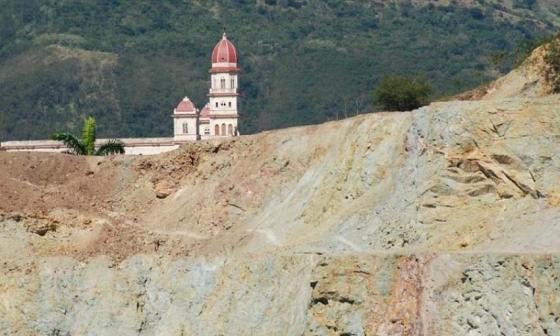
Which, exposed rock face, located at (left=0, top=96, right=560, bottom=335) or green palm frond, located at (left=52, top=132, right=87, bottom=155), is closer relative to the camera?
exposed rock face, located at (left=0, top=96, right=560, bottom=335)

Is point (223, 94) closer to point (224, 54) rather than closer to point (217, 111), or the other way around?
point (217, 111)

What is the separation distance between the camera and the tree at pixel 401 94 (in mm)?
86312

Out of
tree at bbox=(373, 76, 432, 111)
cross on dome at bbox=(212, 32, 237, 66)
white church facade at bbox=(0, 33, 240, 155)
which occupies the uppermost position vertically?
cross on dome at bbox=(212, 32, 237, 66)

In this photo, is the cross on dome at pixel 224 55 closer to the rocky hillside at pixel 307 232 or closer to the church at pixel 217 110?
the church at pixel 217 110

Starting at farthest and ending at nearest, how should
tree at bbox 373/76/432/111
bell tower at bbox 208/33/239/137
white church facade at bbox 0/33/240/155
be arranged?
bell tower at bbox 208/33/239/137, white church facade at bbox 0/33/240/155, tree at bbox 373/76/432/111

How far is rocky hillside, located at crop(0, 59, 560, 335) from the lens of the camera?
151ft

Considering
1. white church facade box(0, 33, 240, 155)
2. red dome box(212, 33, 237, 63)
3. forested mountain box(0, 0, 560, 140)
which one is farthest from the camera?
forested mountain box(0, 0, 560, 140)

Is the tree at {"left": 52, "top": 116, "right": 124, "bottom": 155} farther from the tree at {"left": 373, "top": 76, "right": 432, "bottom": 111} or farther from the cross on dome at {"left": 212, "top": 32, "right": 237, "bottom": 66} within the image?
the cross on dome at {"left": 212, "top": 32, "right": 237, "bottom": 66}

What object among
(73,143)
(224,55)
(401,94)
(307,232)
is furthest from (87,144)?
(224,55)

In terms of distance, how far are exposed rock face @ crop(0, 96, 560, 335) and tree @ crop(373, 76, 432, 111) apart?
861 inches

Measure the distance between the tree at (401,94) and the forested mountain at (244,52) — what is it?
43.1m

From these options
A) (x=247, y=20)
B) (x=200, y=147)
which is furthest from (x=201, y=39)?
(x=200, y=147)

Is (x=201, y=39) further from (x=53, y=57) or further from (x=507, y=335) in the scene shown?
(x=507, y=335)

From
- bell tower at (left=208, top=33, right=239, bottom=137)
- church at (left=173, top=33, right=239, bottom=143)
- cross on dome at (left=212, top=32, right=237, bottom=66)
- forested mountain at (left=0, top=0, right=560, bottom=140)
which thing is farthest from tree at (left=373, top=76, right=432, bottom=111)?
forested mountain at (left=0, top=0, right=560, bottom=140)
